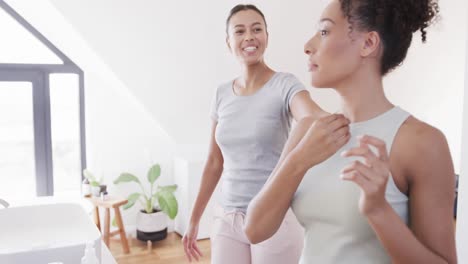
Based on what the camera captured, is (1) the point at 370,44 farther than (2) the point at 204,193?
No

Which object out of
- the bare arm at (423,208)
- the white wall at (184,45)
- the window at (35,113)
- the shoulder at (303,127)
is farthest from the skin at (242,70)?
the window at (35,113)

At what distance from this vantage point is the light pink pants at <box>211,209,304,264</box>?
49.8 inches

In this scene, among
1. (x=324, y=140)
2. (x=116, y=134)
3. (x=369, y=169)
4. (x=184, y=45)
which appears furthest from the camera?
(x=116, y=134)

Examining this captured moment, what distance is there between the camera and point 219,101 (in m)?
1.50

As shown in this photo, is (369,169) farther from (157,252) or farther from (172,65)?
(157,252)

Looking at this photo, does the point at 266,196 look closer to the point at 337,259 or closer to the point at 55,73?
the point at 337,259

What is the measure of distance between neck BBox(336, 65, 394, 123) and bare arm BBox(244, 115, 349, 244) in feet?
0.29

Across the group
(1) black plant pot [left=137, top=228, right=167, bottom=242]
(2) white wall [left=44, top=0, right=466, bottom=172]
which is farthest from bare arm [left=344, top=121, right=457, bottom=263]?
(1) black plant pot [left=137, top=228, right=167, bottom=242]

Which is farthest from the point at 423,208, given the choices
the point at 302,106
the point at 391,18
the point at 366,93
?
the point at 302,106

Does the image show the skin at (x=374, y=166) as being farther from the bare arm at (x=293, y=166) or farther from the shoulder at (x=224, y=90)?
the shoulder at (x=224, y=90)

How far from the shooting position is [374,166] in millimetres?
641

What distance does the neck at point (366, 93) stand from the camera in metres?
0.85

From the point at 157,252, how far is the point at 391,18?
2.87 metres

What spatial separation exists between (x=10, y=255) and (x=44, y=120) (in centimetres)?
265
